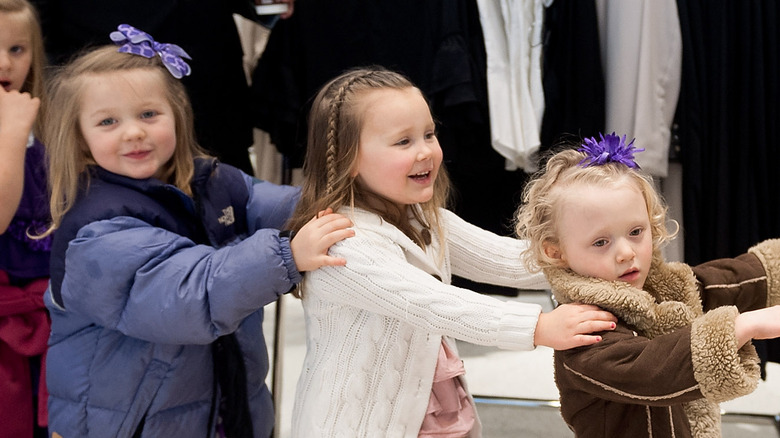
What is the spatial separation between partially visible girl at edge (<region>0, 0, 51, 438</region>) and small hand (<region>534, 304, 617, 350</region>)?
1.08 meters

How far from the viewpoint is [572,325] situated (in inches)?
48.1

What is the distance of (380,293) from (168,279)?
38 cm

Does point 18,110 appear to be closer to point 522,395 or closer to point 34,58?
point 34,58

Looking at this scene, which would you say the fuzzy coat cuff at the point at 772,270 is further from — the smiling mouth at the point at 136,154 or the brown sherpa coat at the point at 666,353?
the smiling mouth at the point at 136,154

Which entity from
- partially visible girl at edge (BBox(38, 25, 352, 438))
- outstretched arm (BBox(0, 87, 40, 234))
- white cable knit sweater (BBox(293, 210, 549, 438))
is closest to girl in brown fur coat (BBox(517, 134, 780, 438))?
white cable knit sweater (BBox(293, 210, 549, 438))

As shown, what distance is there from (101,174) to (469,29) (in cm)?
114

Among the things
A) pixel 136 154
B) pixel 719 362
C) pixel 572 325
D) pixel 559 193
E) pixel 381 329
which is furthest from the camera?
pixel 136 154

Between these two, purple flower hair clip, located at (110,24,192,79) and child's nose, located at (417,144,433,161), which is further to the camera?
purple flower hair clip, located at (110,24,192,79)

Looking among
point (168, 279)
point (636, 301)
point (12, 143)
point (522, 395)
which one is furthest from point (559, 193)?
point (522, 395)

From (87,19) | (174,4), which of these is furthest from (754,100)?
(87,19)

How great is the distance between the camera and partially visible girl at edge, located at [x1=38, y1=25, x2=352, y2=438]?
1408 mm

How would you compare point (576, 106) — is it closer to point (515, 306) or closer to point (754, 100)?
point (754, 100)

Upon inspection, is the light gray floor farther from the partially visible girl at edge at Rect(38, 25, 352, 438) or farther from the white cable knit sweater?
the white cable knit sweater

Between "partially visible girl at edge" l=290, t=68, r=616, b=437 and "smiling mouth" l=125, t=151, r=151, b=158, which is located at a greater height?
"smiling mouth" l=125, t=151, r=151, b=158
